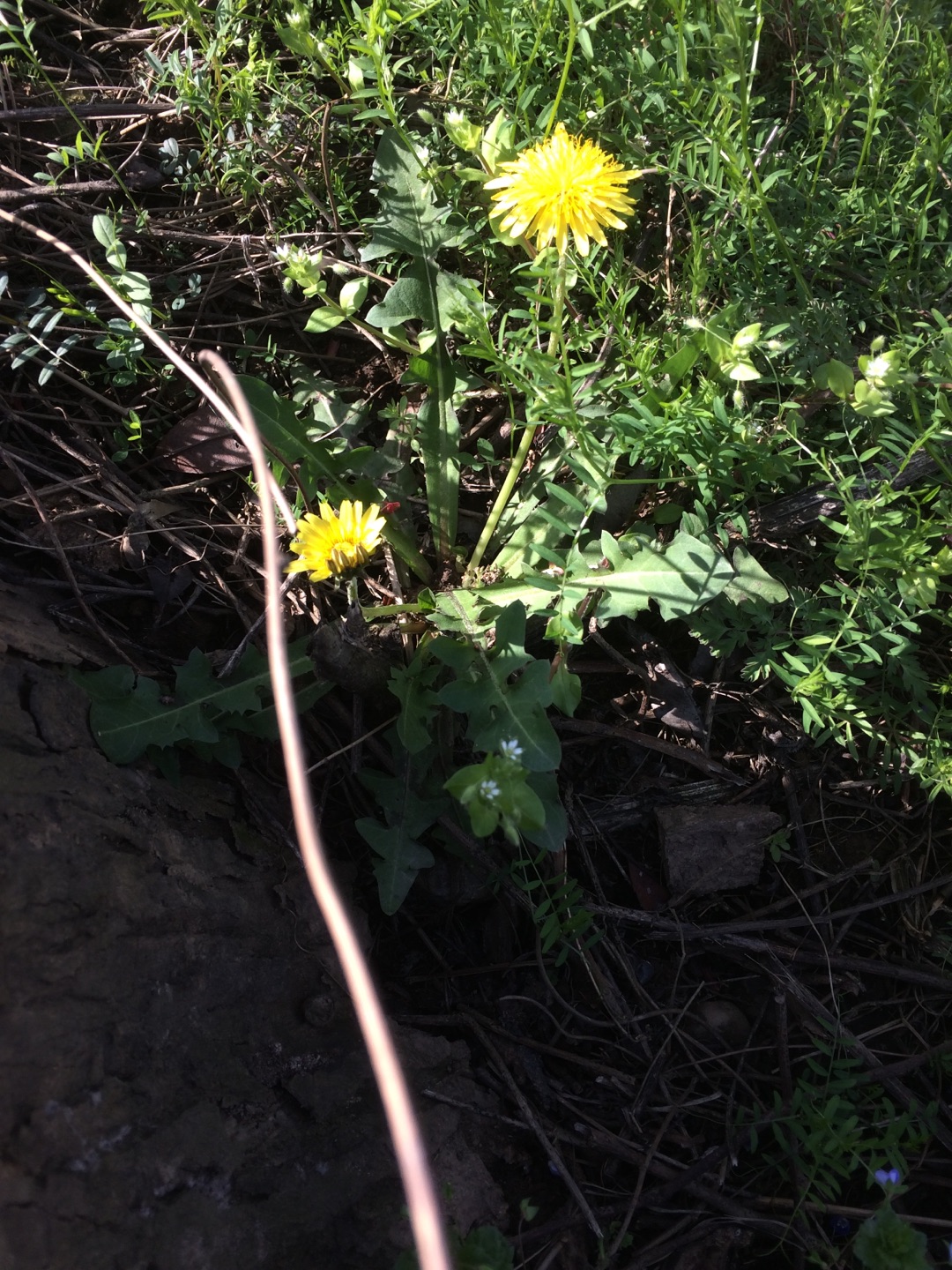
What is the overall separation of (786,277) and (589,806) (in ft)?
5.34

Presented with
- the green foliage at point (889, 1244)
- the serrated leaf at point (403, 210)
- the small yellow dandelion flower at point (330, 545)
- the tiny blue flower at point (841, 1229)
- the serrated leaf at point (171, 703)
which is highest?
the serrated leaf at point (403, 210)

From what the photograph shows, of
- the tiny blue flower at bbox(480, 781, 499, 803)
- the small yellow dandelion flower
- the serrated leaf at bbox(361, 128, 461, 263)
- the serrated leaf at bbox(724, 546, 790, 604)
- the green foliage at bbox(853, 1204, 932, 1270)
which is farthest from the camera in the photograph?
the serrated leaf at bbox(361, 128, 461, 263)

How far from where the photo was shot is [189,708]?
7.19ft

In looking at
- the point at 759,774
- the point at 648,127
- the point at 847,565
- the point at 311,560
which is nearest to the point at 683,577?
the point at 847,565

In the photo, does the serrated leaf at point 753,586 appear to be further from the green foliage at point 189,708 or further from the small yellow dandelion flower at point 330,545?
the green foliage at point 189,708

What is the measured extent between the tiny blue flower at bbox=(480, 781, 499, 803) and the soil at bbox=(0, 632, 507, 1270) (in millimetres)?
620

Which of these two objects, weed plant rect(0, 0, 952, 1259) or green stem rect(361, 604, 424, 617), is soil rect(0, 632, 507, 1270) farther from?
green stem rect(361, 604, 424, 617)

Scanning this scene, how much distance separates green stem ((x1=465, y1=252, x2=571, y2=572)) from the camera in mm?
2092

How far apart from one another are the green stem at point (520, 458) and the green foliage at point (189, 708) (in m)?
0.63

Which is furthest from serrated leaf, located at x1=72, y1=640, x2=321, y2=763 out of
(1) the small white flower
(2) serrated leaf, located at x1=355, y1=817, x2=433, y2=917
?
(1) the small white flower

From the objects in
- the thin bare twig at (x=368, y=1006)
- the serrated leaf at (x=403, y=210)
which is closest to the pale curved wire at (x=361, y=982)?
the thin bare twig at (x=368, y=1006)

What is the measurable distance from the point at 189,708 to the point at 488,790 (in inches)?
32.5

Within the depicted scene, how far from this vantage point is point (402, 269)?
9.05ft

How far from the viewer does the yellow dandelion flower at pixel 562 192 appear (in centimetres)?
208
